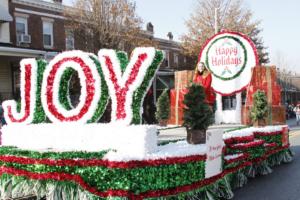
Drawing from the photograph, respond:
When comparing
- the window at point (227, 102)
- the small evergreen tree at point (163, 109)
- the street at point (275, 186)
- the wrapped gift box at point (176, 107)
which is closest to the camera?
the street at point (275, 186)

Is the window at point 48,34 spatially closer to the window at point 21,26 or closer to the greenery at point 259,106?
the window at point 21,26

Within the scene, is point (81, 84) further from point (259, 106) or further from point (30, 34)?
point (30, 34)

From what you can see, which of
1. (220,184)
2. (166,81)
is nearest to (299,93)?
(166,81)

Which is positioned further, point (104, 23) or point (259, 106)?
point (104, 23)

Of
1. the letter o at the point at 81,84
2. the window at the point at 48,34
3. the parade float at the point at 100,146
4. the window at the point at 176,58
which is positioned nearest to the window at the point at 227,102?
the parade float at the point at 100,146

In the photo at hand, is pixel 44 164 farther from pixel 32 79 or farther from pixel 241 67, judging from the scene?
pixel 241 67

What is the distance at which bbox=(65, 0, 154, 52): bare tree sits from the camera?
23188 millimetres

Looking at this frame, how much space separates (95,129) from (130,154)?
105cm

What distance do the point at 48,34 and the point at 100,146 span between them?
68.6 feet

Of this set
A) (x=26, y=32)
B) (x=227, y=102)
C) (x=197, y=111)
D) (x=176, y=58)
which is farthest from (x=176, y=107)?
(x=176, y=58)

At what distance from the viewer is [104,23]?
23141mm

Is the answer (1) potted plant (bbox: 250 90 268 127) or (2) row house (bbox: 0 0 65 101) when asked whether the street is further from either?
(2) row house (bbox: 0 0 65 101)

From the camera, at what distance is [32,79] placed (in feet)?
26.2

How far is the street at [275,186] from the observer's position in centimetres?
779
